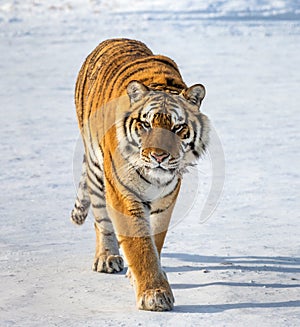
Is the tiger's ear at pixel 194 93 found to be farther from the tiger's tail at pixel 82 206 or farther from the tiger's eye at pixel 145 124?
the tiger's tail at pixel 82 206

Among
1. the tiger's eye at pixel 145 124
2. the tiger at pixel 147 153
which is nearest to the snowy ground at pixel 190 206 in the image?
the tiger at pixel 147 153

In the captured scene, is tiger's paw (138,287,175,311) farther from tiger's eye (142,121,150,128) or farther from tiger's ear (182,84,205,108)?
tiger's ear (182,84,205,108)

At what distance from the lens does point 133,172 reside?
362 cm

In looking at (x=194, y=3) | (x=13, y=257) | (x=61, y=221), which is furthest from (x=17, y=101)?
(x=194, y=3)

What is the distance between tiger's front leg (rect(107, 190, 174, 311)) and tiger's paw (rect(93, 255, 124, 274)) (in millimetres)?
502

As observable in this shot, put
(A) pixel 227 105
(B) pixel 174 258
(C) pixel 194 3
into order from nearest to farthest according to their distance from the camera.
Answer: (B) pixel 174 258, (A) pixel 227 105, (C) pixel 194 3

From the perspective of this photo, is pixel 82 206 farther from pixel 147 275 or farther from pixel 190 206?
pixel 147 275

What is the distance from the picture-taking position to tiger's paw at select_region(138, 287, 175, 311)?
350 centimetres

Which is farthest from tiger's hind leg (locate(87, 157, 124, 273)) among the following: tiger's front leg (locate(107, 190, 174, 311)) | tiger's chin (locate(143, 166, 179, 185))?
tiger's chin (locate(143, 166, 179, 185))

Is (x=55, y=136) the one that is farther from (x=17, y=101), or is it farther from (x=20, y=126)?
(x=17, y=101)

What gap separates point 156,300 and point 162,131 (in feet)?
2.14

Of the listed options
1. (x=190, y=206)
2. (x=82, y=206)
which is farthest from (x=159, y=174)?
(x=190, y=206)

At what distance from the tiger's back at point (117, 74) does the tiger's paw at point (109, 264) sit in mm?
697

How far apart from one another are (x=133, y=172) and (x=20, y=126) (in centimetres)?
453
